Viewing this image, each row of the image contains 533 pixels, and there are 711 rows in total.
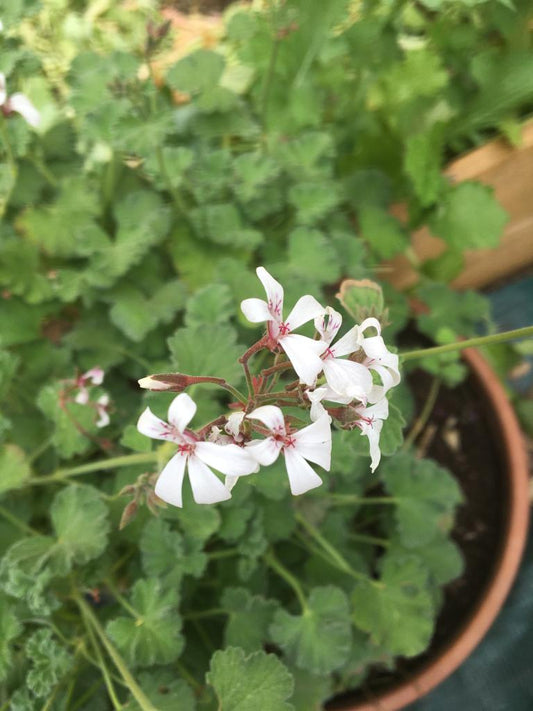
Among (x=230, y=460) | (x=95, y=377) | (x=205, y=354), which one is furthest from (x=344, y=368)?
(x=95, y=377)

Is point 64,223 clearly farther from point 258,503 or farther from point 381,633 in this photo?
point 381,633

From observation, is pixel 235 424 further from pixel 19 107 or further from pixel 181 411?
pixel 19 107

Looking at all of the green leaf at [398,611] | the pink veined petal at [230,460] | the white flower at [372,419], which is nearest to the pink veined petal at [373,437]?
the white flower at [372,419]

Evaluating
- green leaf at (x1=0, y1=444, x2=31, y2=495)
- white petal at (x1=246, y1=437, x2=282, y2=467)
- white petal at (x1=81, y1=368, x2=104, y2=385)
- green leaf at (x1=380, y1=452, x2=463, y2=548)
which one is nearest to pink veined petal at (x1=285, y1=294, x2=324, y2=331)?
white petal at (x1=246, y1=437, x2=282, y2=467)

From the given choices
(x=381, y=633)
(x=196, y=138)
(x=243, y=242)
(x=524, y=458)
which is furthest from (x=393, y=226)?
(x=381, y=633)

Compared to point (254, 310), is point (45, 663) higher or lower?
lower

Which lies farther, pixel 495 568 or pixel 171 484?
pixel 495 568

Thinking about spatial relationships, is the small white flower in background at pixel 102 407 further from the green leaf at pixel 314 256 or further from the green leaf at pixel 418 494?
→ the green leaf at pixel 418 494
